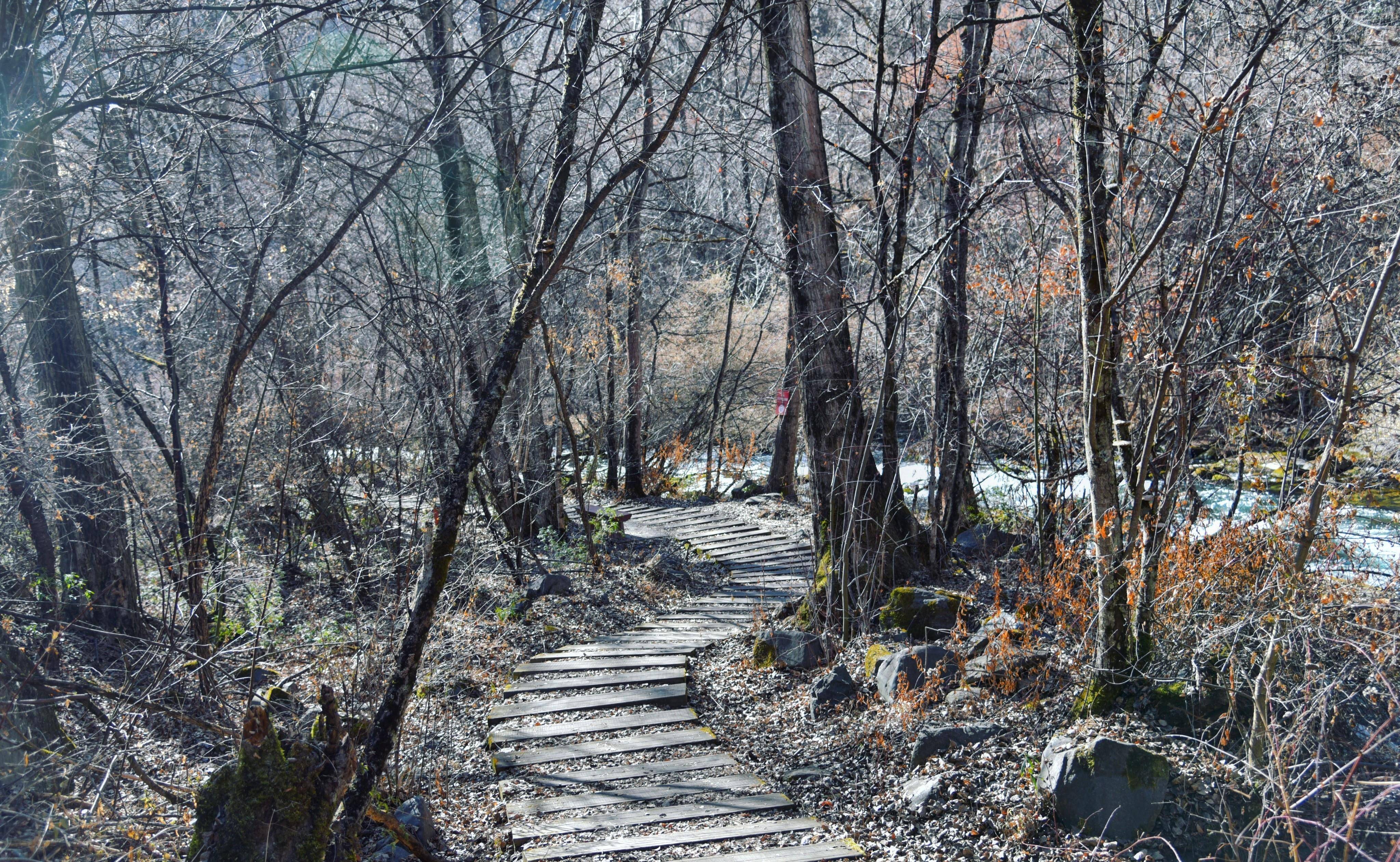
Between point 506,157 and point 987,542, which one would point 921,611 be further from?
point 506,157

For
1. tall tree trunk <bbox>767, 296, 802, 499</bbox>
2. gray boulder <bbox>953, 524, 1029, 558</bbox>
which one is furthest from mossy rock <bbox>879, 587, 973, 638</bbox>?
tall tree trunk <bbox>767, 296, 802, 499</bbox>

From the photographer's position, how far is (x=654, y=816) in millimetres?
4316

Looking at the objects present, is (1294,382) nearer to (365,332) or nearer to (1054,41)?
(1054,41)

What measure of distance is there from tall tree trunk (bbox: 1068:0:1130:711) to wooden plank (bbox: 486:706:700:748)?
2338mm

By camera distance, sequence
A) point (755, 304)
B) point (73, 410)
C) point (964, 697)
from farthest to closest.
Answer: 1. point (755, 304)
2. point (73, 410)
3. point (964, 697)

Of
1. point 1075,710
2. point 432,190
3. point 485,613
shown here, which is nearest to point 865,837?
point 1075,710

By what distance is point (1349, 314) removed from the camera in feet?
A: 17.7

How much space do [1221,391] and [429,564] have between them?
176 inches

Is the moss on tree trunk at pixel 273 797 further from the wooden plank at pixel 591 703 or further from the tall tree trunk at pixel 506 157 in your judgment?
the tall tree trunk at pixel 506 157

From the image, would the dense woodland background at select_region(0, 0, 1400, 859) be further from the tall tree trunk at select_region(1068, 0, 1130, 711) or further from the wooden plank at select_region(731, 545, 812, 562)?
the wooden plank at select_region(731, 545, 812, 562)

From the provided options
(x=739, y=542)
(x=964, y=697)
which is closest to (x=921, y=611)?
(x=964, y=697)

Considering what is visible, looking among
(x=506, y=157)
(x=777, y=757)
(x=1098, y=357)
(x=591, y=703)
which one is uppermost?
(x=506, y=157)

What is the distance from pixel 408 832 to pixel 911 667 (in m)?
2.78

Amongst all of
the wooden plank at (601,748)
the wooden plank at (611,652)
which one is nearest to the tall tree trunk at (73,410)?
the wooden plank at (611,652)
